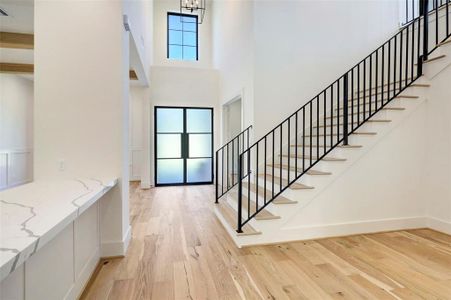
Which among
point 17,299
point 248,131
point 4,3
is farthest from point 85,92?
point 248,131

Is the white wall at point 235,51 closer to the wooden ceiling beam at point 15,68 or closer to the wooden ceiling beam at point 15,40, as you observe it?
the wooden ceiling beam at point 15,40

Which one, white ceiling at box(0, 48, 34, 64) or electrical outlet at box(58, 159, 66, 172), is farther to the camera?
white ceiling at box(0, 48, 34, 64)

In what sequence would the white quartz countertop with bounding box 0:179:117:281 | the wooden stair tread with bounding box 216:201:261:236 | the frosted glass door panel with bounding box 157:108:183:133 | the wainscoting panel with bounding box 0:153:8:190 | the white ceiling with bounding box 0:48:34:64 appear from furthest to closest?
the frosted glass door panel with bounding box 157:108:183:133
the wainscoting panel with bounding box 0:153:8:190
the white ceiling with bounding box 0:48:34:64
the wooden stair tread with bounding box 216:201:261:236
the white quartz countertop with bounding box 0:179:117:281

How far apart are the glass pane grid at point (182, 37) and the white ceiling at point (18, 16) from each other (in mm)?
4464

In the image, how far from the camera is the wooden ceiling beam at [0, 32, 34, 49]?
3774 mm

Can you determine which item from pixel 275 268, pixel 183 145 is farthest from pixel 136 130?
pixel 275 268

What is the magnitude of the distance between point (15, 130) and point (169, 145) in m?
3.98

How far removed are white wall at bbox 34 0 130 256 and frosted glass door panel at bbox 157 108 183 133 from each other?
166 inches

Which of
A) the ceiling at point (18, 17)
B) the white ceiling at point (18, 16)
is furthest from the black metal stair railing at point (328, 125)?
the white ceiling at point (18, 16)

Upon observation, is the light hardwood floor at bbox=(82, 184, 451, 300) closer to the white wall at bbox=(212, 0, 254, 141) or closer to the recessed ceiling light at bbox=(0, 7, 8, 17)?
the white wall at bbox=(212, 0, 254, 141)

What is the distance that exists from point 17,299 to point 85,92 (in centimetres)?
192

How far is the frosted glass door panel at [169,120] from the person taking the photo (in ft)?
22.3

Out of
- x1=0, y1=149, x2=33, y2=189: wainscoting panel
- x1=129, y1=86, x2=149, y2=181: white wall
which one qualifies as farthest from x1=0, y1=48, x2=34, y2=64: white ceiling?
x1=129, y1=86, x2=149, y2=181: white wall

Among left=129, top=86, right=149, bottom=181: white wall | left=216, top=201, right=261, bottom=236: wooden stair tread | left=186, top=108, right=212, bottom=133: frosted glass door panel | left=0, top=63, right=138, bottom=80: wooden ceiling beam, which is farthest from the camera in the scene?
left=129, top=86, right=149, bottom=181: white wall
